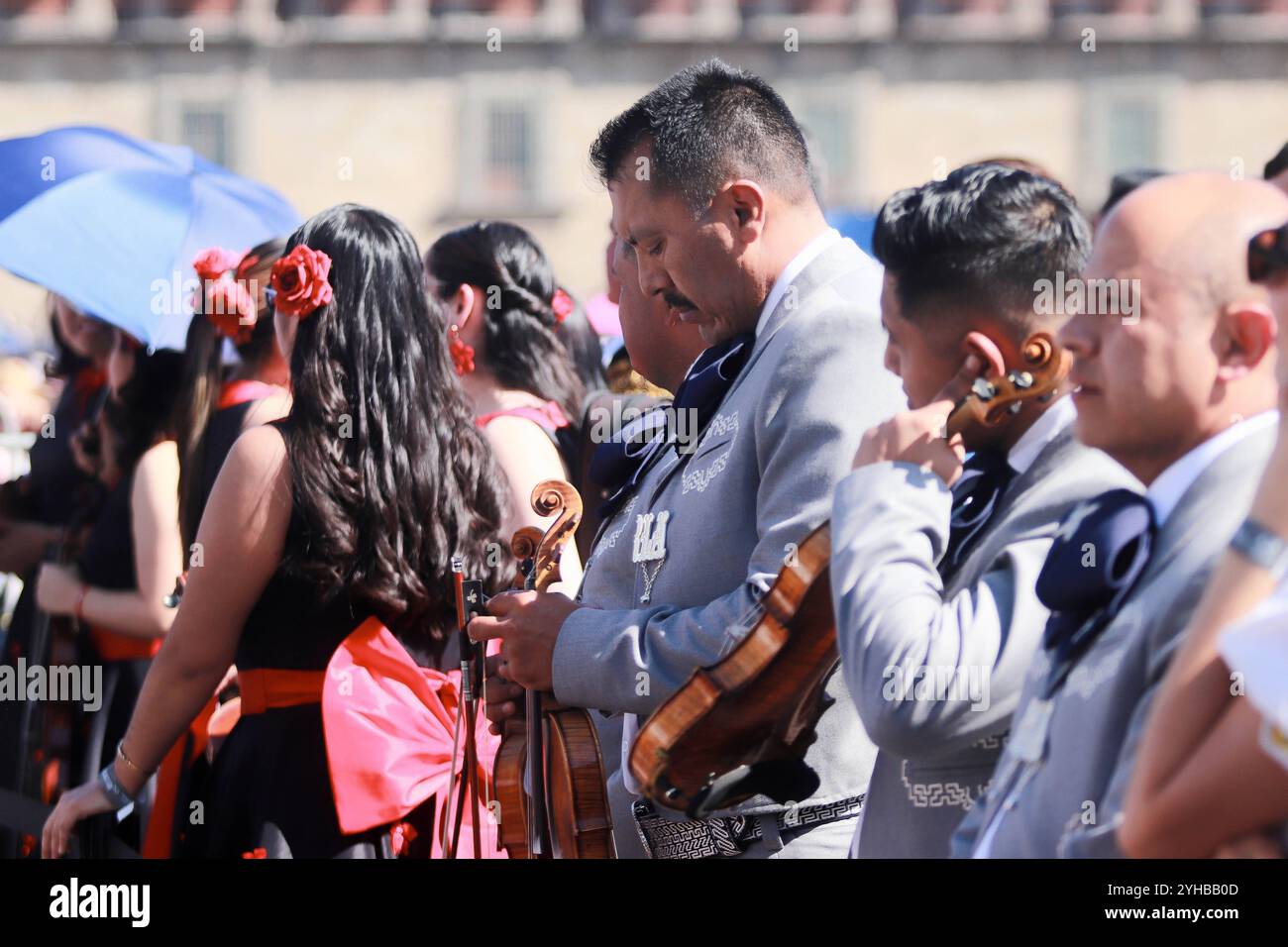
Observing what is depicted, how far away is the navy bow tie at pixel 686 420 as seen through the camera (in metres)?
2.88

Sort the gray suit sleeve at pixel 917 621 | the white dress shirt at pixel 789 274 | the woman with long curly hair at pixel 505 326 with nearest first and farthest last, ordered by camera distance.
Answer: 1. the gray suit sleeve at pixel 917 621
2. the white dress shirt at pixel 789 274
3. the woman with long curly hair at pixel 505 326

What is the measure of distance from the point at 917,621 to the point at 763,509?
60 centimetres

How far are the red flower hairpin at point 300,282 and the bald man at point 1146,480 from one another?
1.78 metres

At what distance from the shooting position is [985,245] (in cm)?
233

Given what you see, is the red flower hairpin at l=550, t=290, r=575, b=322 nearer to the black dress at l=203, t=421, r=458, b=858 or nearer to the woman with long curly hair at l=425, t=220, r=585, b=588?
the woman with long curly hair at l=425, t=220, r=585, b=588

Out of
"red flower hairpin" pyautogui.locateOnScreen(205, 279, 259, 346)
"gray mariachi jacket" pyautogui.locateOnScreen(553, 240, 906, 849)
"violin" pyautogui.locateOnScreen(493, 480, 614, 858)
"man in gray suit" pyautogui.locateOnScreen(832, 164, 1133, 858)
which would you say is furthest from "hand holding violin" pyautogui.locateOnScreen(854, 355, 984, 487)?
"red flower hairpin" pyautogui.locateOnScreen(205, 279, 259, 346)

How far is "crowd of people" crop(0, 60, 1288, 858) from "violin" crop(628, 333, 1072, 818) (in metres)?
0.02

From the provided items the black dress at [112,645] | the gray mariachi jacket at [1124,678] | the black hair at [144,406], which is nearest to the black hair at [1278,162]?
the gray mariachi jacket at [1124,678]

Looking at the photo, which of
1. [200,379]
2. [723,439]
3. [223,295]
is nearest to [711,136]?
[723,439]

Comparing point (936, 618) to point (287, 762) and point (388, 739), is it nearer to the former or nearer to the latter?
point (388, 739)

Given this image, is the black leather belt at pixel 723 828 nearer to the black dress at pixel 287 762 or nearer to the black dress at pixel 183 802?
the black dress at pixel 287 762

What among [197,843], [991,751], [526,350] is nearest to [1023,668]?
[991,751]

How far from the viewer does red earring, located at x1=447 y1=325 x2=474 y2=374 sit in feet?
13.6
